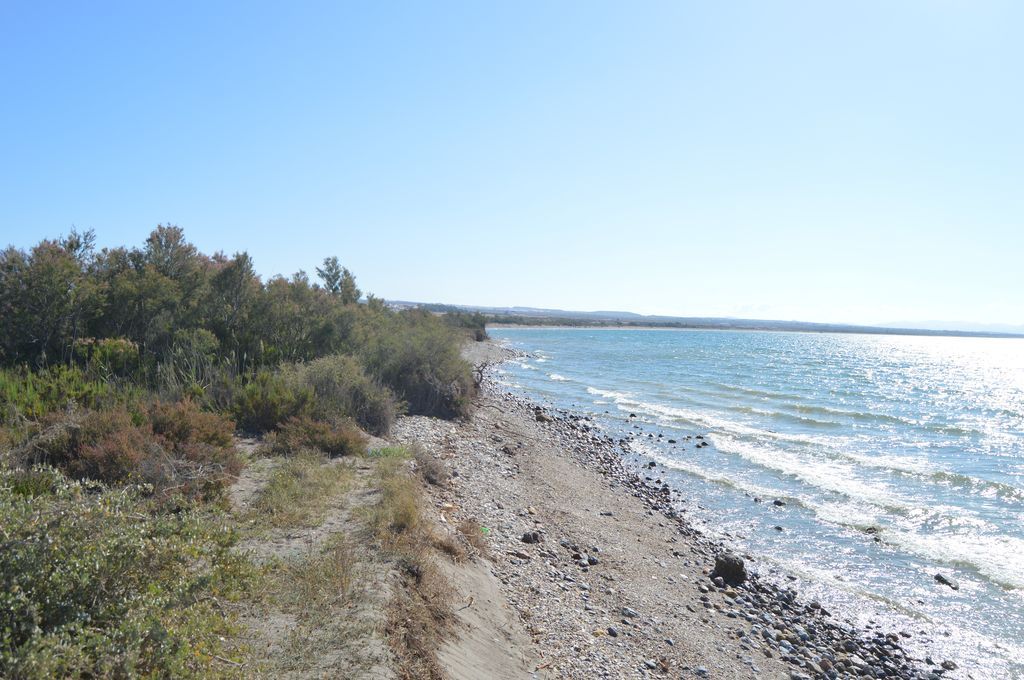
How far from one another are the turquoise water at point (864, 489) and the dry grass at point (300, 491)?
304 inches

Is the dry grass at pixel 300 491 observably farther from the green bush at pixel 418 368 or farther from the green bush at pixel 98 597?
the green bush at pixel 418 368

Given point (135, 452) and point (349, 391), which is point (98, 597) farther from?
point (349, 391)

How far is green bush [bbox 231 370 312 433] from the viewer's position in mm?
11406

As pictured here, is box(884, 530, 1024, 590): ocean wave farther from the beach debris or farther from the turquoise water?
the beach debris

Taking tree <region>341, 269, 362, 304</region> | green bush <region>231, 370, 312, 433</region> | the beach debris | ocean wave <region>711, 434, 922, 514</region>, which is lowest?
ocean wave <region>711, 434, 922, 514</region>

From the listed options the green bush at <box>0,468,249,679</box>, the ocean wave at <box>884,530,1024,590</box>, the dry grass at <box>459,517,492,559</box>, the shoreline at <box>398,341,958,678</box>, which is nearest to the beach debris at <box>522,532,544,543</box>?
the shoreline at <box>398,341,958,678</box>

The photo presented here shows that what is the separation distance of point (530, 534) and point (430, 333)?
12.3m

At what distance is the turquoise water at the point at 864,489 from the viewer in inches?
383

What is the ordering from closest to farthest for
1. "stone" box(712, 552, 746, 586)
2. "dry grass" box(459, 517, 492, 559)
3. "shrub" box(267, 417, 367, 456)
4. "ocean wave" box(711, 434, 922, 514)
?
1. "dry grass" box(459, 517, 492, 559)
2. "stone" box(712, 552, 746, 586)
3. "shrub" box(267, 417, 367, 456)
4. "ocean wave" box(711, 434, 922, 514)

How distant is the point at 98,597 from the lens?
363 cm

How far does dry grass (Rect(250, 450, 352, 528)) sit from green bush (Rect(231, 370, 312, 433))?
204 centimetres

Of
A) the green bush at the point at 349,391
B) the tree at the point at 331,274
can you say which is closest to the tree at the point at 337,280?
the tree at the point at 331,274

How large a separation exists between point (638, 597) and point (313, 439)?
600 centimetres

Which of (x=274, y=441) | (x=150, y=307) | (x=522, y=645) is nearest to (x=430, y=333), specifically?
(x=150, y=307)
